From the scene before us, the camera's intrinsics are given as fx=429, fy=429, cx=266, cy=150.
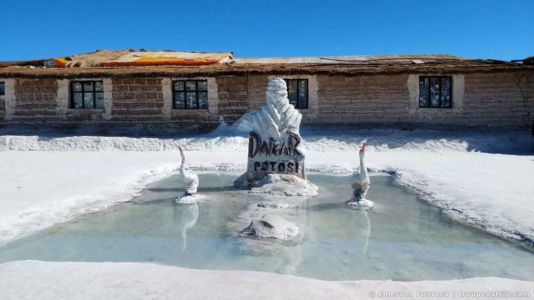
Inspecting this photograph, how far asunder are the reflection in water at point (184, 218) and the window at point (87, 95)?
1407 centimetres

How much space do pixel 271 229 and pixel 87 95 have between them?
55.5 feet

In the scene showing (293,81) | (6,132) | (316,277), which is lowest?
(316,277)

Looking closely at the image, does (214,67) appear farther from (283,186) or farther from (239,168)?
(283,186)

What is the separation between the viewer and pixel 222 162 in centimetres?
1248

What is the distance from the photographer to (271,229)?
545cm

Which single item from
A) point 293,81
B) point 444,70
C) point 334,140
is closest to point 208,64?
point 293,81

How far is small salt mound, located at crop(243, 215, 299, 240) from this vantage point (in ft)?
17.6

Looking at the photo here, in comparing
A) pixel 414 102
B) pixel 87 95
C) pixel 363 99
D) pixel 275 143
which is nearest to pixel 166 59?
pixel 87 95

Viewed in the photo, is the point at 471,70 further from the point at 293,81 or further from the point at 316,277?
the point at 316,277

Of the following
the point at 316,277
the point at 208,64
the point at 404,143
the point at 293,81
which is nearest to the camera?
the point at 316,277

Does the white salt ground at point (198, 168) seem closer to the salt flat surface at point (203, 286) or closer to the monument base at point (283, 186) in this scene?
the salt flat surface at point (203, 286)

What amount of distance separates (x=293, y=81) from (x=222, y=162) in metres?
7.64

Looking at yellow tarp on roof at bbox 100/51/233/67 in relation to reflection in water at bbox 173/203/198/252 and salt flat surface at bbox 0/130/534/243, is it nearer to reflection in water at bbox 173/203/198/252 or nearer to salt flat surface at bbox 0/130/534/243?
salt flat surface at bbox 0/130/534/243

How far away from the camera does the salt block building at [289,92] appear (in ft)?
59.1
